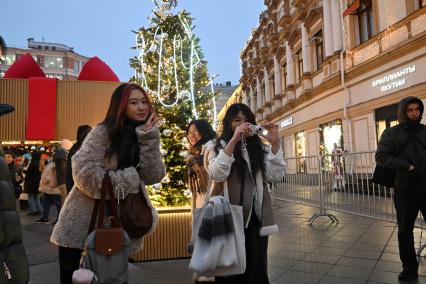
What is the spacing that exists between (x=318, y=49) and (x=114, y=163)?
19.1 meters

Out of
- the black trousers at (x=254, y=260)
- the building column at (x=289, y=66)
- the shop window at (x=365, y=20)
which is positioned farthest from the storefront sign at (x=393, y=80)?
the black trousers at (x=254, y=260)

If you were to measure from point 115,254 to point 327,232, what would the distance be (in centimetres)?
558

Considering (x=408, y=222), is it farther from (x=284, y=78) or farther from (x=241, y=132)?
(x=284, y=78)

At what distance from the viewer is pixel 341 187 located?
23.6 ft

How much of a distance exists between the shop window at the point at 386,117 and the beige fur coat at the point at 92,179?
12732 millimetres

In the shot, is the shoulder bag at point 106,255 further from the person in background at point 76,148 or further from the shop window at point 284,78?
the shop window at point 284,78

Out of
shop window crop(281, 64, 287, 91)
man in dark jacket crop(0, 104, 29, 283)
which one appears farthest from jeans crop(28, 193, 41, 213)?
shop window crop(281, 64, 287, 91)

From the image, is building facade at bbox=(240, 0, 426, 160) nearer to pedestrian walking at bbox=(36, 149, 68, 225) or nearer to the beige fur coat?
pedestrian walking at bbox=(36, 149, 68, 225)

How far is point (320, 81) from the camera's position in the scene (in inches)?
738

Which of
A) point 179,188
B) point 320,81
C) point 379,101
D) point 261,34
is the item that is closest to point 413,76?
point 379,101

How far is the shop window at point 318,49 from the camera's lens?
1905 cm

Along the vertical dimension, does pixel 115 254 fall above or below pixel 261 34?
below

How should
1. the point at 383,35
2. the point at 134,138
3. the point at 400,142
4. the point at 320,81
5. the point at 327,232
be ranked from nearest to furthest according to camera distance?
1. the point at 134,138
2. the point at 400,142
3. the point at 327,232
4. the point at 383,35
5. the point at 320,81

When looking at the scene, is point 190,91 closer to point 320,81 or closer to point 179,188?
point 179,188
